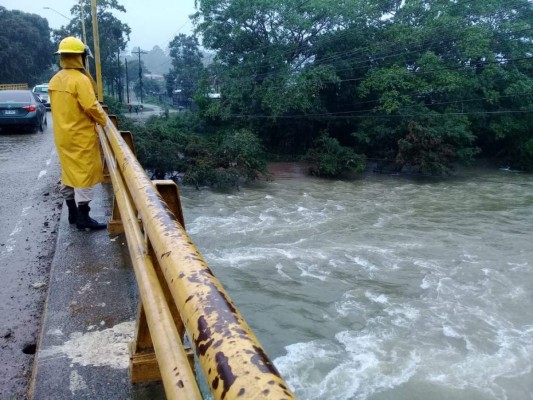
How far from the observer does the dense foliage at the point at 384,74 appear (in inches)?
859

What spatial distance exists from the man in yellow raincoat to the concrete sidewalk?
0.51 metres

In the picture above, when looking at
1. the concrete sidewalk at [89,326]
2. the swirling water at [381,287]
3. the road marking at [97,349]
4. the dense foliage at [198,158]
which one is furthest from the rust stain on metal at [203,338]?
the dense foliage at [198,158]

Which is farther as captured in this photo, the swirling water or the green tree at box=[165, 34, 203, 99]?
the green tree at box=[165, 34, 203, 99]

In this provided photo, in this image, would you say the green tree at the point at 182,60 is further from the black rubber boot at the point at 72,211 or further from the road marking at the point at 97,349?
the road marking at the point at 97,349

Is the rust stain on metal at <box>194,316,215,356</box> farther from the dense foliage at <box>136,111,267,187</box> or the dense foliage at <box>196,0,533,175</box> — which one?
the dense foliage at <box>196,0,533,175</box>

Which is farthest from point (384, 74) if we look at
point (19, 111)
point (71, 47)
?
point (71, 47)

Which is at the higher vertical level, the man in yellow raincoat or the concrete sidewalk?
the man in yellow raincoat

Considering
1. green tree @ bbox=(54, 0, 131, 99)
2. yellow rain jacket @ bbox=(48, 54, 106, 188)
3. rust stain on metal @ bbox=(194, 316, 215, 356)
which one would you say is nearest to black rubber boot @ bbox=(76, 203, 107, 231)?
yellow rain jacket @ bbox=(48, 54, 106, 188)

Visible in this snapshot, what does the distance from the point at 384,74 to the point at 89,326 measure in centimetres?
2132

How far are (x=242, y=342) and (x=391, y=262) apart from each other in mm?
10297

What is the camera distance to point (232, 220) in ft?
46.1

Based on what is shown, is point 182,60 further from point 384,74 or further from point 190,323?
point 190,323

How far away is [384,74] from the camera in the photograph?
72.5 ft

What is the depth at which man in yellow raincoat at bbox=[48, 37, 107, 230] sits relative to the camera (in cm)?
407
